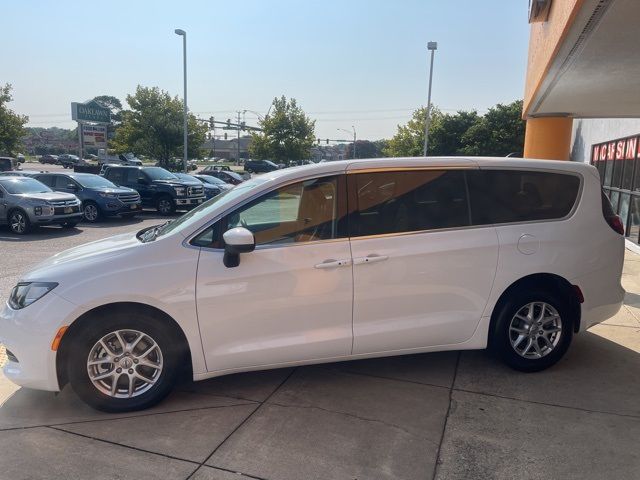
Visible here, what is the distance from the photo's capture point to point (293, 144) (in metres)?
47.3

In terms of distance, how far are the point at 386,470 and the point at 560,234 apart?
8.04 ft

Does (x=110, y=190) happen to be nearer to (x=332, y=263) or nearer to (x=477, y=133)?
(x=332, y=263)

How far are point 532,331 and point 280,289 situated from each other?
7.05ft

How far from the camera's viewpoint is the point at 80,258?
3750 millimetres

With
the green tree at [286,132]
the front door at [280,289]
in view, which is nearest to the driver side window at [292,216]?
the front door at [280,289]

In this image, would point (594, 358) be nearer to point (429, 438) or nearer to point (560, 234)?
point (560, 234)

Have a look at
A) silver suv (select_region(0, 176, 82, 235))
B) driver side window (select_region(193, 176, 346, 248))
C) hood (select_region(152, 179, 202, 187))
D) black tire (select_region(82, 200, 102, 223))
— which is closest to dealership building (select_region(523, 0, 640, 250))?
driver side window (select_region(193, 176, 346, 248))

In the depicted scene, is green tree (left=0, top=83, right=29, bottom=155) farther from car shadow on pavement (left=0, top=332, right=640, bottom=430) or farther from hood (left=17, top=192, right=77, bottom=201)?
car shadow on pavement (left=0, top=332, right=640, bottom=430)

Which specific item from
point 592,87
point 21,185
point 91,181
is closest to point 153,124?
point 91,181

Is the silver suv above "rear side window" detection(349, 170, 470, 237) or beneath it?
beneath

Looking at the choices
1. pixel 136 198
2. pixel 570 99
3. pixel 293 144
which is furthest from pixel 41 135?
pixel 570 99

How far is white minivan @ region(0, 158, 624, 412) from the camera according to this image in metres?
3.54

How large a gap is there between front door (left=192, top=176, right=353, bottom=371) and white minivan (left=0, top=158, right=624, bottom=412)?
0.01 meters

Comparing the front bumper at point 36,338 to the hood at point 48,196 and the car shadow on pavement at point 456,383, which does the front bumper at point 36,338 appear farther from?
the hood at point 48,196
